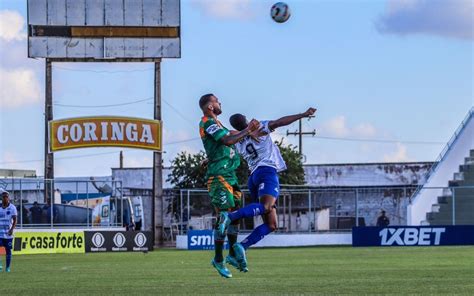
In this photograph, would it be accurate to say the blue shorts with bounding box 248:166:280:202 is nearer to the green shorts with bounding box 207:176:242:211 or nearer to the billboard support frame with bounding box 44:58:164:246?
the green shorts with bounding box 207:176:242:211

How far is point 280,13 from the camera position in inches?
944

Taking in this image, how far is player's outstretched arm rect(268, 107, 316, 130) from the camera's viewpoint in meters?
14.5

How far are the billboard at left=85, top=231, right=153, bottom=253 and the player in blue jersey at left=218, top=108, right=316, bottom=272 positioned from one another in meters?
27.2

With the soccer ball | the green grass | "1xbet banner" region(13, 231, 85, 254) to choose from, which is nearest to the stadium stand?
"1xbet banner" region(13, 231, 85, 254)

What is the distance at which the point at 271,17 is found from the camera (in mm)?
Result: 23953

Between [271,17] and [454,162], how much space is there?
3567cm

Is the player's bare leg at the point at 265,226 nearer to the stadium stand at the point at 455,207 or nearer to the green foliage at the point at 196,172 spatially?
the stadium stand at the point at 455,207

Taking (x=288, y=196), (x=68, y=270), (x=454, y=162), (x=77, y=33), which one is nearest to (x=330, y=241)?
(x=288, y=196)

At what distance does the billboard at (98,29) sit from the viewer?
5206 centimetres

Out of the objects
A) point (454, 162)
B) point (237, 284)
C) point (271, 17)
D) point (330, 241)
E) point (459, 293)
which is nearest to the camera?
point (459, 293)

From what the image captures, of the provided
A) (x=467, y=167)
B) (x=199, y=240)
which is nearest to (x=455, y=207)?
(x=467, y=167)

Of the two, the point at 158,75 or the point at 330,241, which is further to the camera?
the point at 158,75

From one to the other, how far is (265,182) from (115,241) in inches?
1096

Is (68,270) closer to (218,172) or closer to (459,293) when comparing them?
(218,172)
